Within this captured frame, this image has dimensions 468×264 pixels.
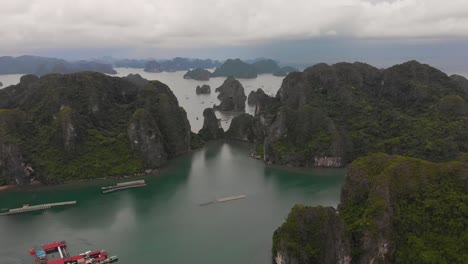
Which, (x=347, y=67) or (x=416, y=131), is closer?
(x=416, y=131)

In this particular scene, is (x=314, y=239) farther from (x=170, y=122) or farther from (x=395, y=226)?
(x=170, y=122)

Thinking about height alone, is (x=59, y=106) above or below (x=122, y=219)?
above

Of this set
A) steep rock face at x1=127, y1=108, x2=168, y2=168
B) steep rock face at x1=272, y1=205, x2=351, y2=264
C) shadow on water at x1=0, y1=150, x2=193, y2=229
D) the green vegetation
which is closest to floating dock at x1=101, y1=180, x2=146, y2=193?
shadow on water at x1=0, y1=150, x2=193, y2=229

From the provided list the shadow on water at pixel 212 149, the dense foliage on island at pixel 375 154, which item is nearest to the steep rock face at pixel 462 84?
the dense foliage on island at pixel 375 154

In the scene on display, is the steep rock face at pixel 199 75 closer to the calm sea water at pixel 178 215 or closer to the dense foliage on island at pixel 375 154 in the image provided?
the dense foliage on island at pixel 375 154

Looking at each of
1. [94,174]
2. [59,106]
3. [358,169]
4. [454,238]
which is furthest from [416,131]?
[59,106]

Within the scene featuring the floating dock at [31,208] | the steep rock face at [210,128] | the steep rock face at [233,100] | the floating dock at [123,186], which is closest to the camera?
the floating dock at [31,208]

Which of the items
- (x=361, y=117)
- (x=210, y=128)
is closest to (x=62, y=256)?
(x=210, y=128)

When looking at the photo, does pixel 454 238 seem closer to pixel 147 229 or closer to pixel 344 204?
pixel 344 204
